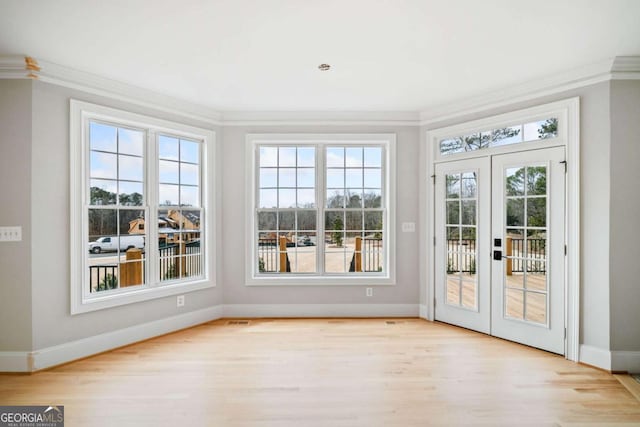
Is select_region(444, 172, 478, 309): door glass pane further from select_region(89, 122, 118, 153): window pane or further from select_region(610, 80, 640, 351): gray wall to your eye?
select_region(89, 122, 118, 153): window pane

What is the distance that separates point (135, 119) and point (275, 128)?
1691 mm

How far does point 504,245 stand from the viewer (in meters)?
4.02

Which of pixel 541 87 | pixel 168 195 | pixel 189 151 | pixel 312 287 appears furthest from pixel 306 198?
pixel 541 87

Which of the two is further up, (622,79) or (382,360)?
(622,79)

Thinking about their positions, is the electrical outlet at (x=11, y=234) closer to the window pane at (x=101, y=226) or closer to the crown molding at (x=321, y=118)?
the window pane at (x=101, y=226)

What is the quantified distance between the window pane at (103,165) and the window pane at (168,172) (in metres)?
0.51

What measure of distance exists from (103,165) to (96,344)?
1.86 meters

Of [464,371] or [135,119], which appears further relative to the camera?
[135,119]

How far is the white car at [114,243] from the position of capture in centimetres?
379

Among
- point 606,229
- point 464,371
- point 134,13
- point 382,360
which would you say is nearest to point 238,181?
point 134,13

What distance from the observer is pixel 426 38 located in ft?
9.26

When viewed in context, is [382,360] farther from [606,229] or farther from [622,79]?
[622,79]

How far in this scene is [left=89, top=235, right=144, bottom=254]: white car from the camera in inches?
149

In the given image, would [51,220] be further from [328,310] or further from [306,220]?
[328,310]
